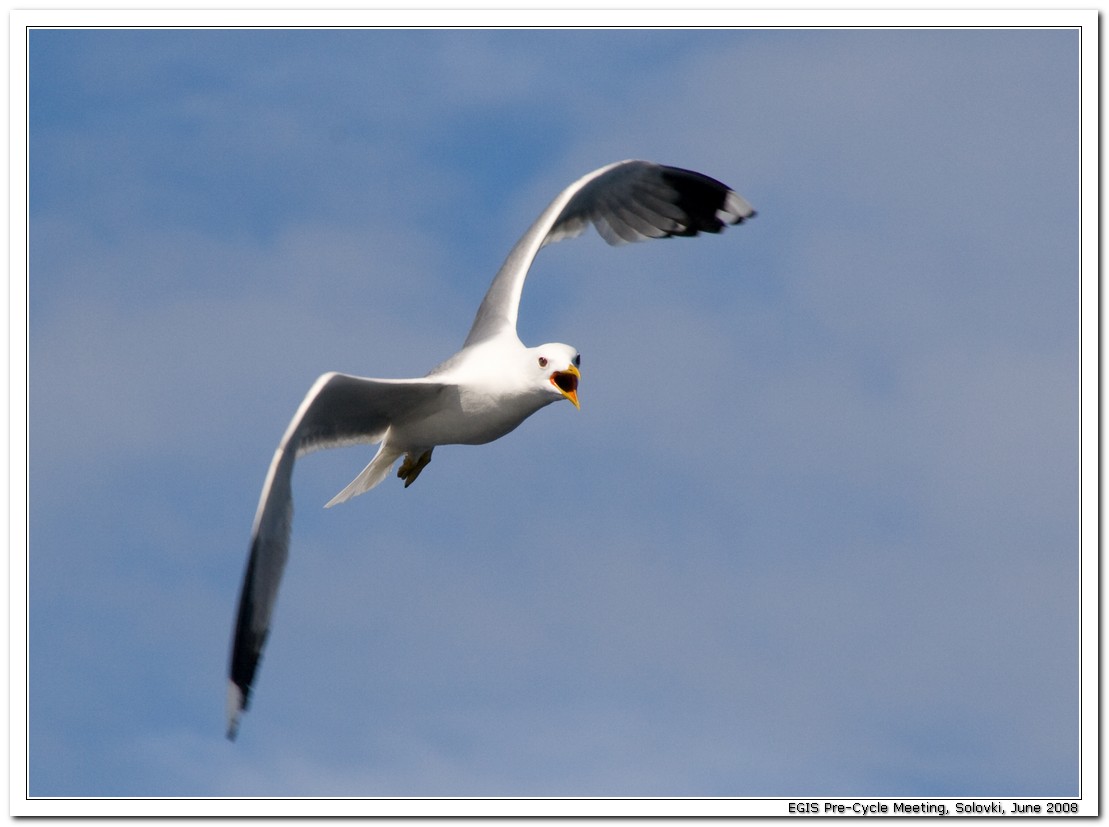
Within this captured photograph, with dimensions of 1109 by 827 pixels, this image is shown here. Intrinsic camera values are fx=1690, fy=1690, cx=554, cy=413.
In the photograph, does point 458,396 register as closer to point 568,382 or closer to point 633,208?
point 568,382

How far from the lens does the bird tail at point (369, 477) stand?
9.63 meters

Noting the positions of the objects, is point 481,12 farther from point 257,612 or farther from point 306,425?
point 257,612

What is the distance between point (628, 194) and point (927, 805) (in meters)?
4.54

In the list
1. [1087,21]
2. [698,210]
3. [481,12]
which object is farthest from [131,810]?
[1087,21]

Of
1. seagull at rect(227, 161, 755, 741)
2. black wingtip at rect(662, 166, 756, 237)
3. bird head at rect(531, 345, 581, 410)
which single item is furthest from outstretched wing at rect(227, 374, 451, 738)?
black wingtip at rect(662, 166, 756, 237)

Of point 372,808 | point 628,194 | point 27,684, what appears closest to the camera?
point 372,808

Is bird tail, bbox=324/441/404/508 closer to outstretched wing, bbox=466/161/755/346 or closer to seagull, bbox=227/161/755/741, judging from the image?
seagull, bbox=227/161/755/741

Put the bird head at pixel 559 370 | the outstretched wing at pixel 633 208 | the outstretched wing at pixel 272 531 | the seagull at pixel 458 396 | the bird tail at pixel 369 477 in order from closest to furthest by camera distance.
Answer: the outstretched wing at pixel 272 531, the seagull at pixel 458 396, the bird head at pixel 559 370, the bird tail at pixel 369 477, the outstretched wing at pixel 633 208

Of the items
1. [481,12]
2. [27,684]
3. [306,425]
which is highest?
[481,12]

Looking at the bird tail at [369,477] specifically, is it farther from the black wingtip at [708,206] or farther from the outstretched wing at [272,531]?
the black wingtip at [708,206]

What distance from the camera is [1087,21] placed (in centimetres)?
964

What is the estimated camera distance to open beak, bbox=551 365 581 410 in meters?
8.85

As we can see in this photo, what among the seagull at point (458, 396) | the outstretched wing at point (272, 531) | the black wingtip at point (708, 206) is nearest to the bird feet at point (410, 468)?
the seagull at point (458, 396)

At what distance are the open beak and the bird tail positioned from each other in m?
1.22
